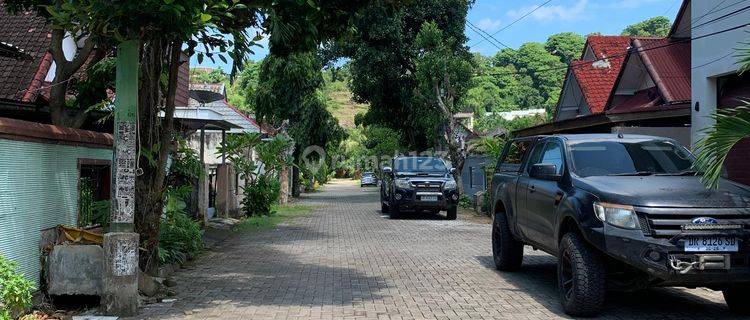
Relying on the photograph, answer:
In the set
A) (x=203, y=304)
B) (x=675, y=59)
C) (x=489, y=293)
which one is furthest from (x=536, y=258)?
(x=675, y=59)

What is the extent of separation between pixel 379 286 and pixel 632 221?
11.7 feet

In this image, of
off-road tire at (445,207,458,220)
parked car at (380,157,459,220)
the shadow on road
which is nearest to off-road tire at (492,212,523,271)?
the shadow on road

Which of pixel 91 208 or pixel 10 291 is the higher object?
pixel 91 208

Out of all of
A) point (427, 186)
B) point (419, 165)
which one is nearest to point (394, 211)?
point (427, 186)

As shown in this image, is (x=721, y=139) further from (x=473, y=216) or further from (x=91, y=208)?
(x=473, y=216)

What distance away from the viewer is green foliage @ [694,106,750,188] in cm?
633

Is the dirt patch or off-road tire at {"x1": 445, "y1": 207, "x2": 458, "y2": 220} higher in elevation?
off-road tire at {"x1": 445, "y1": 207, "x2": 458, "y2": 220}

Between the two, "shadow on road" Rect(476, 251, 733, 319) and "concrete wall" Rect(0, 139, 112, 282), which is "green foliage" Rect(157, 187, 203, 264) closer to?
"concrete wall" Rect(0, 139, 112, 282)

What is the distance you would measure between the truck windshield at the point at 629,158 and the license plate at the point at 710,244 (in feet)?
4.51

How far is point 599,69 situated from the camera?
24812 millimetres

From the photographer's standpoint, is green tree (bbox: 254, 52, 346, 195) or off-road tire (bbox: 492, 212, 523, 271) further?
green tree (bbox: 254, 52, 346, 195)

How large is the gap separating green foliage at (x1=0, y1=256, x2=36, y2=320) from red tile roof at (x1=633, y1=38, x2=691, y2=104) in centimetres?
1499

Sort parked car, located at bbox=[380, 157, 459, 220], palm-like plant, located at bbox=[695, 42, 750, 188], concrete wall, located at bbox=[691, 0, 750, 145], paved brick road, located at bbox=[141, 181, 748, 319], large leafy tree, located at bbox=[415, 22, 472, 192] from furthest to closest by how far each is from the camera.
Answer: large leafy tree, located at bbox=[415, 22, 472, 192] → parked car, located at bbox=[380, 157, 459, 220] → concrete wall, located at bbox=[691, 0, 750, 145] → paved brick road, located at bbox=[141, 181, 748, 319] → palm-like plant, located at bbox=[695, 42, 750, 188]

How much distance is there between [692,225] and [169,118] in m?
6.02
